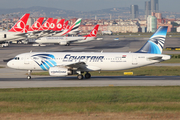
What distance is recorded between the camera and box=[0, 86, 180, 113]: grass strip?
21359 millimetres

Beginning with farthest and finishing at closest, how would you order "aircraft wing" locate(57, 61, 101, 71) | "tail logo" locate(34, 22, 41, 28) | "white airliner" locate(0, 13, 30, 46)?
"tail logo" locate(34, 22, 41, 28)
"white airliner" locate(0, 13, 30, 46)
"aircraft wing" locate(57, 61, 101, 71)

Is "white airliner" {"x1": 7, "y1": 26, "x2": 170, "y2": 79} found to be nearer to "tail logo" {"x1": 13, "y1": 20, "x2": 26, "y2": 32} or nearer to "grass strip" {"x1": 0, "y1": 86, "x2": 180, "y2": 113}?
"grass strip" {"x1": 0, "y1": 86, "x2": 180, "y2": 113}

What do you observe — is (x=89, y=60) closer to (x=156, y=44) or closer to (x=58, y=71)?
(x=58, y=71)

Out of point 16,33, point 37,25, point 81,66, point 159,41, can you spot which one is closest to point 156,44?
point 159,41

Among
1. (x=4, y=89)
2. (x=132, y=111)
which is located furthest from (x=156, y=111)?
(x=4, y=89)

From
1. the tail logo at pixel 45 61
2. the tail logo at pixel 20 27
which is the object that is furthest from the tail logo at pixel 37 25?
the tail logo at pixel 45 61

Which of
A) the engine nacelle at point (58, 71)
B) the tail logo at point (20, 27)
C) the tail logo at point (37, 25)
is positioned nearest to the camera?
the engine nacelle at point (58, 71)

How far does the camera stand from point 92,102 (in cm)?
2408

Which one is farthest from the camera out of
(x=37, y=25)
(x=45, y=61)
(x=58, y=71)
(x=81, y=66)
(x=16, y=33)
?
(x=37, y=25)

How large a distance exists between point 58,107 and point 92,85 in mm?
13295

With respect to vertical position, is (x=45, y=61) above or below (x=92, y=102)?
above

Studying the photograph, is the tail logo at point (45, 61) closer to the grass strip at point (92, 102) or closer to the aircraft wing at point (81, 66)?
the aircraft wing at point (81, 66)

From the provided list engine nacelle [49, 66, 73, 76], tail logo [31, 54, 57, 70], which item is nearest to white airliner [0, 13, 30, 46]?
tail logo [31, 54, 57, 70]

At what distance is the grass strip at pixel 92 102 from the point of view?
2136 centimetres
